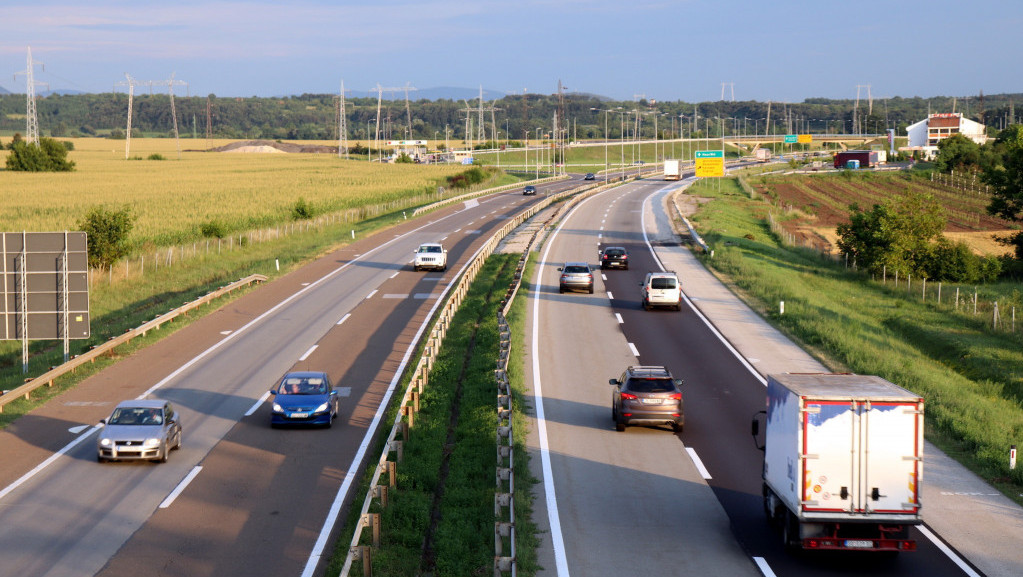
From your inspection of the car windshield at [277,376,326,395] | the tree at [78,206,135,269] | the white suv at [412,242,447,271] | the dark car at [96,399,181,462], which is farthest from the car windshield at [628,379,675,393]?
the tree at [78,206,135,269]

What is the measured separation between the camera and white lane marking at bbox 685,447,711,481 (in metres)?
20.0

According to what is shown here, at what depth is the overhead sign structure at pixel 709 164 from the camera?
336 feet

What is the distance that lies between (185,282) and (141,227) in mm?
20675

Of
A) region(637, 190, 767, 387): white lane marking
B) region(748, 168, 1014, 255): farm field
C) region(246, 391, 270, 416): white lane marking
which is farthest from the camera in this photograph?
region(748, 168, 1014, 255): farm field

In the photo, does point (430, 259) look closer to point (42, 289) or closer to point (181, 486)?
point (42, 289)

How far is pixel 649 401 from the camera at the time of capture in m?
22.9

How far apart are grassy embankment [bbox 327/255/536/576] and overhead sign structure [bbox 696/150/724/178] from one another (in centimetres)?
7423

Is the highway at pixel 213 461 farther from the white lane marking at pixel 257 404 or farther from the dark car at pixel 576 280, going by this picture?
the dark car at pixel 576 280

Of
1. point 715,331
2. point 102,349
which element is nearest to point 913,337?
point 715,331

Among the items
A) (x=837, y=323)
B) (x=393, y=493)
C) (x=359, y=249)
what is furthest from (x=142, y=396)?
(x=359, y=249)

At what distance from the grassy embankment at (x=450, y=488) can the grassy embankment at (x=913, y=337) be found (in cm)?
1003

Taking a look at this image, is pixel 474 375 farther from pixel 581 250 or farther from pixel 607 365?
pixel 581 250

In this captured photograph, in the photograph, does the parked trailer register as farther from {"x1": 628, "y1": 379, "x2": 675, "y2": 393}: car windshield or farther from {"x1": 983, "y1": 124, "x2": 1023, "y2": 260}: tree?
{"x1": 628, "y1": 379, "x2": 675, "y2": 393}: car windshield

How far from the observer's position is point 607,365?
31578 mm
